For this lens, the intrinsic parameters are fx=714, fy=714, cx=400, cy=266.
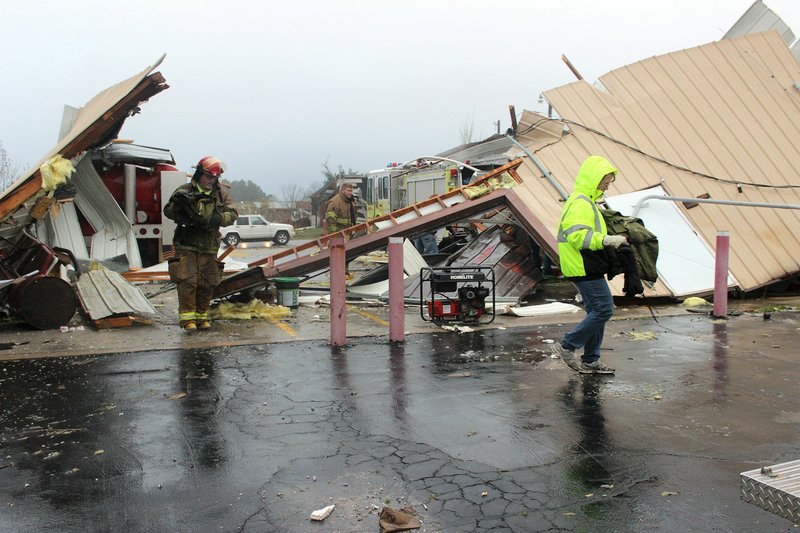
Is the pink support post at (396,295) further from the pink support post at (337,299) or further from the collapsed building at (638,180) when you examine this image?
the collapsed building at (638,180)

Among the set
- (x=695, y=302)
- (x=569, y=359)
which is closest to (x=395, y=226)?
(x=695, y=302)

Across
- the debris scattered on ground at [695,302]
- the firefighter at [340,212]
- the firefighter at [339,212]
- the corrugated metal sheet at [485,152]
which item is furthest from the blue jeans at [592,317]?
A: the corrugated metal sheet at [485,152]

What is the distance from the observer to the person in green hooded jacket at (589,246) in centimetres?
617

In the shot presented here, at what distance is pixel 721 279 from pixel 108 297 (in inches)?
319

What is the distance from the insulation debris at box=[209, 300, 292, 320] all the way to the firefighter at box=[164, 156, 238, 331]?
96 centimetres

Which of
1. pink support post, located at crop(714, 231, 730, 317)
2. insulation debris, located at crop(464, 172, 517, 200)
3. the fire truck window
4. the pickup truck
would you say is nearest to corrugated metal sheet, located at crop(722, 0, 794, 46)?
insulation debris, located at crop(464, 172, 517, 200)

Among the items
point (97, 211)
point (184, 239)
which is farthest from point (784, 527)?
point (97, 211)

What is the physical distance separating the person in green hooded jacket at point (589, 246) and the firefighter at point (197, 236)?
14.1ft

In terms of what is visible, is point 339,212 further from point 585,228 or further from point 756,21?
point 756,21

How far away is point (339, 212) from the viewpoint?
1376 cm

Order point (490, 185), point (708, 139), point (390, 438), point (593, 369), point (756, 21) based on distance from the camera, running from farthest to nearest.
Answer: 1. point (756, 21)
2. point (708, 139)
3. point (490, 185)
4. point (593, 369)
5. point (390, 438)

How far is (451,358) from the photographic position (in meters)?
Result: 7.30

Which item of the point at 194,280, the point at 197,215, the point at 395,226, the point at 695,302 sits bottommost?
the point at 695,302

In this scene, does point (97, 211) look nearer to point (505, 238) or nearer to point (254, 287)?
point (254, 287)
